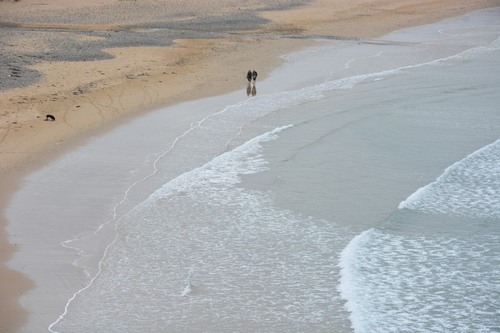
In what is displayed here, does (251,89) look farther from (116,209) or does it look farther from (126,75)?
(116,209)

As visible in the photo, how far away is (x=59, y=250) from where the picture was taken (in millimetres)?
11086

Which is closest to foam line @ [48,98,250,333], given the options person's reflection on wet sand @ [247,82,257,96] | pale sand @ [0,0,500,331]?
pale sand @ [0,0,500,331]

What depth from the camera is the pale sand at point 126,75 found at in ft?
51.2

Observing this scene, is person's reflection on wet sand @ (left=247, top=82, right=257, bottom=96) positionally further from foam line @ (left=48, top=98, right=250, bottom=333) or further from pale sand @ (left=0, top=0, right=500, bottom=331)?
foam line @ (left=48, top=98, right=250, bottom=333)

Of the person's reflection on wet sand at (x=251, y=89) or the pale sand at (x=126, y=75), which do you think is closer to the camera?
the pale sand at (x=126, y=75)

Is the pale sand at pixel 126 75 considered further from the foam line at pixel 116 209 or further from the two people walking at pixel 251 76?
the two people walking at pixel 251 76

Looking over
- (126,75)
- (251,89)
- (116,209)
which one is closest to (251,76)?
(251,89)

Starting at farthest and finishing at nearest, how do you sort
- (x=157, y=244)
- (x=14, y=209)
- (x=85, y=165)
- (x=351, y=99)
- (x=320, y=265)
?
(x=351, y=99) < (x=85, y=165) < (x=14, y=209) < (x=157, y=244) < (x=320, y=265)

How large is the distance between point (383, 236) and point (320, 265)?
1.45 m

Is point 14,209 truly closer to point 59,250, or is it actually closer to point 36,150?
point 59,250

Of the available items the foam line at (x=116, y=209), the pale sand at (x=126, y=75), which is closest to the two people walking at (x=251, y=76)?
the pale sand at (x=126, y=75)

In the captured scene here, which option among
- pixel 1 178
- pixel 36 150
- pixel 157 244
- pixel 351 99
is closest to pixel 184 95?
pixel 351 99

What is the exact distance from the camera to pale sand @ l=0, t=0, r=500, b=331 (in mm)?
15609

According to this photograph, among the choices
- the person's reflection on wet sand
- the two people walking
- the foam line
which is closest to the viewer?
the foam line
